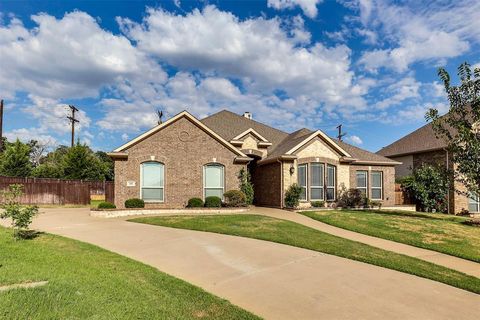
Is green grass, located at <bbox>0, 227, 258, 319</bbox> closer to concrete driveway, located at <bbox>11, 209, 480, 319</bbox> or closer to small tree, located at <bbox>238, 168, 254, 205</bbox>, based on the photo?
concrete driveway, located at <bbox>11, 209, 480, 319</bbox>

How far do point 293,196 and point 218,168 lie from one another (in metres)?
4.66

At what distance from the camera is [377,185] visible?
2292 cm

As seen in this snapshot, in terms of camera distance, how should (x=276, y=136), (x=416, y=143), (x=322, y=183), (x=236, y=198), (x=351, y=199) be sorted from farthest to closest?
(x=276, y=136) → (x=416, y=143) → (x=351, y=199) → (x=322, y=183) → (x=236, y=198)

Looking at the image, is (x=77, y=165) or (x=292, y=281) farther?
(x=77, y=165)

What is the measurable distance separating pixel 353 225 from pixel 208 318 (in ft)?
33.9

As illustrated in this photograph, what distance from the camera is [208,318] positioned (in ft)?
15.1

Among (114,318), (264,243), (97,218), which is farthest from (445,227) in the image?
(97,218)

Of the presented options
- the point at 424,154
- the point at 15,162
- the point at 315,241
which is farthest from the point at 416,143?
the point at 15,162

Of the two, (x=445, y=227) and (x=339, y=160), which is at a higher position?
(x=339, y=160)

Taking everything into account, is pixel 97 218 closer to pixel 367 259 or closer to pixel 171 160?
pixel 171 160

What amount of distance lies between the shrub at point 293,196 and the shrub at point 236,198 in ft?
8.33

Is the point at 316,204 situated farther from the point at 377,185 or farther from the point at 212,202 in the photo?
the point at 212,202

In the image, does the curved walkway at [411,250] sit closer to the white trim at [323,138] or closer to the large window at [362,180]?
the white trim at [323,138]

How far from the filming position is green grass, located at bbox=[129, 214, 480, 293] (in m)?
7.34
